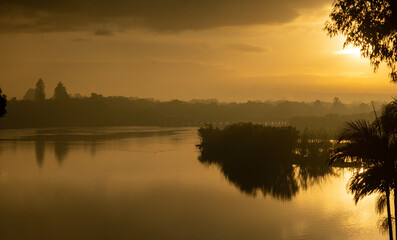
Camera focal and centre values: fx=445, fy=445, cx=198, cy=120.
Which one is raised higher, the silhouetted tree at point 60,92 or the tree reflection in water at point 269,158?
the silhouetted tree at point 60,92

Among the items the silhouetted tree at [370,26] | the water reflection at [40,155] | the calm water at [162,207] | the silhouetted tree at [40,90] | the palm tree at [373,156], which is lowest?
the calm water at [162,207]

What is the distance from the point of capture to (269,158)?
54.2m

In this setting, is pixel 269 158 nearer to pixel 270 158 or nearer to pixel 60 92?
pixel 270 158

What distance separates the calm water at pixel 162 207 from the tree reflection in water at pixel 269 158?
64.9 inches

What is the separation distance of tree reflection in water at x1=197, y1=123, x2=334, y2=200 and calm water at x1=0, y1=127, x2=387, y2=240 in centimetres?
165

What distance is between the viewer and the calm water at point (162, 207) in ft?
80.4

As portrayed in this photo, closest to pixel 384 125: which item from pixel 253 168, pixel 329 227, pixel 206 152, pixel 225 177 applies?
pixel 329 227

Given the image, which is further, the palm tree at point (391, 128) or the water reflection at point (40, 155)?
the water reflection at point (40, 155)

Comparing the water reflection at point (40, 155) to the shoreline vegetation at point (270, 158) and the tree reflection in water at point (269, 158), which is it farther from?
the shoreline vegetation at point (270, 158)

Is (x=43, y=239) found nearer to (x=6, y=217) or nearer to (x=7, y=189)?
(x=6, y=217)

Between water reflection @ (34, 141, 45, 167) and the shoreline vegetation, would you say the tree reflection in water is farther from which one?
water reflection @ (34, 141, 45, 167)

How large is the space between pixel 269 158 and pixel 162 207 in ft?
85.5

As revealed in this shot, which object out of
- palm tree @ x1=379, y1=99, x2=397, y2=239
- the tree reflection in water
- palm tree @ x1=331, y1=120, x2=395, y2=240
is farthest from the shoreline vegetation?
palm tree @ x1=379, y1=99, x2=397, y2=239

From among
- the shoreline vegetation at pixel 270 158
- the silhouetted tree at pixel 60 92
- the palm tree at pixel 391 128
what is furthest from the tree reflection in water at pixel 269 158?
the silhouetted tree at pixel 60 92
